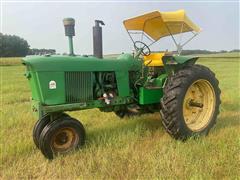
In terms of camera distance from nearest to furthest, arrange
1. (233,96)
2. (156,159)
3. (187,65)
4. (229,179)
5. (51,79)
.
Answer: (229,179)
(156,159)
(51,79)
(187,65)
(233,96)

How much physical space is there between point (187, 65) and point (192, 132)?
1.32 metres

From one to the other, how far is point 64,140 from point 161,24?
3.51 metres

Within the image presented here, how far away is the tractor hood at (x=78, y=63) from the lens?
4375mm

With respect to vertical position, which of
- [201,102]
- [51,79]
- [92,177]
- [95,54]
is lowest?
[92,177]

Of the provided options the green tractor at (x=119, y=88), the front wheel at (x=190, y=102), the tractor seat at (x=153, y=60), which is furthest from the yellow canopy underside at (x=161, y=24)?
the front wheel at (x=190, y=102)

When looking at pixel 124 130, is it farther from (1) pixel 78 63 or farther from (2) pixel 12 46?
(2) pixel 12 46

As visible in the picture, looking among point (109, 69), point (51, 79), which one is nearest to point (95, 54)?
point (109, 69)

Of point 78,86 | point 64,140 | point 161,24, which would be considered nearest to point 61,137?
point 64,140

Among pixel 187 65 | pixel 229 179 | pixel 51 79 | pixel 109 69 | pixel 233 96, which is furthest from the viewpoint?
pixel 233 96

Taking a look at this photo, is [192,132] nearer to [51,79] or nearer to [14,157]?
[51,79]

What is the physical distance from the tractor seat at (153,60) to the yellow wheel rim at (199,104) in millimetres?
822

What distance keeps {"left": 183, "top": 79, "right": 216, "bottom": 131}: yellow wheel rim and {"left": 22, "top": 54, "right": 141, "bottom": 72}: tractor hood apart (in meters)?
1.20

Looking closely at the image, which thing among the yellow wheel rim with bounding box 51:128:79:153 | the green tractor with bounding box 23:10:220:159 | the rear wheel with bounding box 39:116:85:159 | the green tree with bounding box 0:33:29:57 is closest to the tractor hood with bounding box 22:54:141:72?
the green tractor with bounding box 23:10:220:159

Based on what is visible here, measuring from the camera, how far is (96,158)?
4.20 meters
